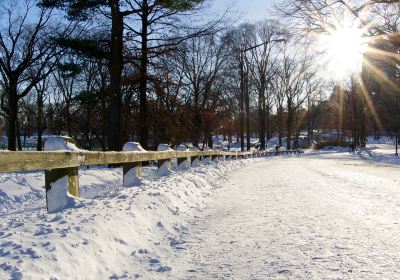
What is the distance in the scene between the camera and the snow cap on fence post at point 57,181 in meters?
4.99

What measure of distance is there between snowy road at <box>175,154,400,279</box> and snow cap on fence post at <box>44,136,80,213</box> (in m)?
1.64

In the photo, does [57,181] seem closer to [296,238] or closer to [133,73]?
[296,238]

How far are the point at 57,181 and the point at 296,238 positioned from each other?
2.84 meters

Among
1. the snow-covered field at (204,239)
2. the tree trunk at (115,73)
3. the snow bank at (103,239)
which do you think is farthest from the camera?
→ the tree trunk at (115,73)

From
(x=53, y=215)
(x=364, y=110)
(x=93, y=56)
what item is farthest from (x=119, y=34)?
(x=364, y=110)

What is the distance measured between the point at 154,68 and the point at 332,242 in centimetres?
1828

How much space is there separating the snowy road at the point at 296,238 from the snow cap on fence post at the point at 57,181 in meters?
1.64

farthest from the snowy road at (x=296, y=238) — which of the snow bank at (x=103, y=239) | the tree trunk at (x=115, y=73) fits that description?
the tree trunk at (x=115, y=73)

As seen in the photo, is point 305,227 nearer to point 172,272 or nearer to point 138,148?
point 172,272

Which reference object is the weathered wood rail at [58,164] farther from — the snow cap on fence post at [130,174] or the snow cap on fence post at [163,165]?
the snow cap on fence post at [163,165]

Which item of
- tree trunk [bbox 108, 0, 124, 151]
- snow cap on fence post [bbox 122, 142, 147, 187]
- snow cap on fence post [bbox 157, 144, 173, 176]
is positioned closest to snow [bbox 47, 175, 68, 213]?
snow cap on fence post [bbox 122, 142, 147, 187]

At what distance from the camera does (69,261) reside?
3.31m

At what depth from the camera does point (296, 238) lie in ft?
15.0

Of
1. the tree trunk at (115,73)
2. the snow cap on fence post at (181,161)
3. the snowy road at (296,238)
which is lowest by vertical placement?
the snowy road at (296,238)
